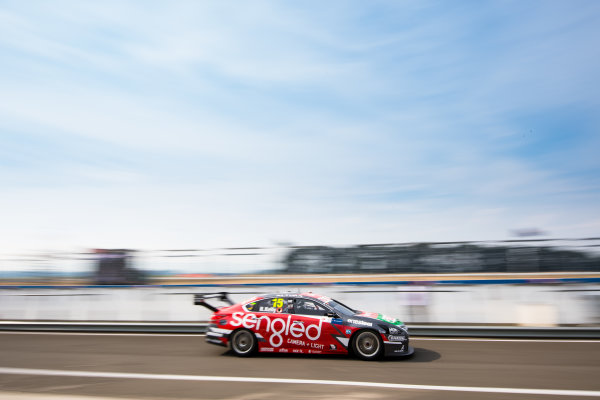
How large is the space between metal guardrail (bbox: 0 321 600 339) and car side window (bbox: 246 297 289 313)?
146 inches

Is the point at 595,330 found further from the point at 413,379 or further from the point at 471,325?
the point at 413,379

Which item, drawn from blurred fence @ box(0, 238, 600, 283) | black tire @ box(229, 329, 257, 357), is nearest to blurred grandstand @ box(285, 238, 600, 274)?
blurred fence @ box(0, 238, 600, 283)

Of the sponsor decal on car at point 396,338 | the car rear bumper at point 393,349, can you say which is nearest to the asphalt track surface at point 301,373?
the car rear bumper at point 393,349

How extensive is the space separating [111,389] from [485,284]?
9.19 meters

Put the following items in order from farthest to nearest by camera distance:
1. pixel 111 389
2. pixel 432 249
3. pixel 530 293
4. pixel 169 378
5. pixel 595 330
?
pixel 432 249, pixel 530 293, pixel 595 330, pixel 169 378, pixel 111 389

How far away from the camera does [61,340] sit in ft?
43.2

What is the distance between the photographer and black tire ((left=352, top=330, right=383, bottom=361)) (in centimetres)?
937

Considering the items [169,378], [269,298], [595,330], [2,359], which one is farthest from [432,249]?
[2,359]

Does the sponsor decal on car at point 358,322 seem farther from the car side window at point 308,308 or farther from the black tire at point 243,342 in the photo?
the black tire at point 243,342

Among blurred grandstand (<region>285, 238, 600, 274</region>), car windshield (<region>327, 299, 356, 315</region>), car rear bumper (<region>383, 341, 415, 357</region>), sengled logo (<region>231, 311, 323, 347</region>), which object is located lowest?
car rear bumper (<region>383, 341, 415, 357</region>)

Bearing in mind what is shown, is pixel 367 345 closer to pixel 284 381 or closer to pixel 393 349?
pixel 393 349

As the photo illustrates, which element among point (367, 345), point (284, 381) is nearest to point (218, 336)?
point (284, 381)

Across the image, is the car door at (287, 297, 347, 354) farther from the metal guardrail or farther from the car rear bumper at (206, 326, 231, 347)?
the metal guardrail

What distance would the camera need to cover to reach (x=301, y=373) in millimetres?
8469
